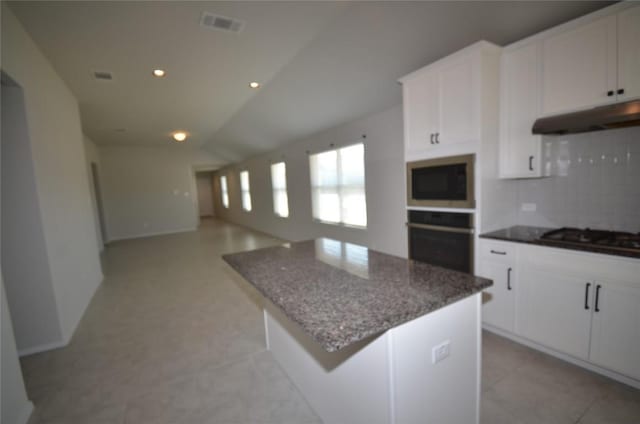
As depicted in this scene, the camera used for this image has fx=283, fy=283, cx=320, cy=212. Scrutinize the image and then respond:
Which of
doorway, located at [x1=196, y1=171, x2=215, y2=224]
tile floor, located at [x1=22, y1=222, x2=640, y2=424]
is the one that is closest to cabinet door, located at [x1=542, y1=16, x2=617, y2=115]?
tile floor, located at [x1=22, y1=222, x2=640, y2=424]

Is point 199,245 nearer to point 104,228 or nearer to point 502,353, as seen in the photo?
point 104,228

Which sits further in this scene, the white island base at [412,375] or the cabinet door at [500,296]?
the cabinet door at [500,296]

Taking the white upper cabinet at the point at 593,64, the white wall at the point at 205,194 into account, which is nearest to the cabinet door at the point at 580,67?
the white upper cabinet at the point at 593,64

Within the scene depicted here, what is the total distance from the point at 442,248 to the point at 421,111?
4.32ft

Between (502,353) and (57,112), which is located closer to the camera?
(502,353)

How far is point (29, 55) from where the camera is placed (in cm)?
257

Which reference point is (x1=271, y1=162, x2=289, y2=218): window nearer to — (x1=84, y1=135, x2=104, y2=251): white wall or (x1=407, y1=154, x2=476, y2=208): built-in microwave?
(x1=84, y1=135, x2=104, y2=251): white wall

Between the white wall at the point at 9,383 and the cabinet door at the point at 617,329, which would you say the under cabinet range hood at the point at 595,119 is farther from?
the white wall at the point at 9,383

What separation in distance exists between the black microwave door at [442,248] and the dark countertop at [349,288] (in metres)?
1.01

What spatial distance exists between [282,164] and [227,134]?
5.43ft

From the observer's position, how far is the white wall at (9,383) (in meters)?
1.62

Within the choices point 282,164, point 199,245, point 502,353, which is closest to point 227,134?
point 282,164

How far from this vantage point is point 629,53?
1794 mm

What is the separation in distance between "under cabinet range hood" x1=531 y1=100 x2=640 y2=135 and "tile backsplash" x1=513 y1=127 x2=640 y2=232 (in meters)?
0.12
